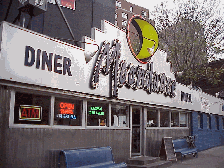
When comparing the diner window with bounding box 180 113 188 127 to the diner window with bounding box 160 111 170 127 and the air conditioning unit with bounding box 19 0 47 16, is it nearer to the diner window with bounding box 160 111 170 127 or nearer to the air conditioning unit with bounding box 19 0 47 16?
the diner window with bounding box 160 111 170 127

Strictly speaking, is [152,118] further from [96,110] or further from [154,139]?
[96,110]

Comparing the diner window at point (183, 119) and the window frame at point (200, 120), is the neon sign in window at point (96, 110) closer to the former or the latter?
the diner window at point (183, 119)

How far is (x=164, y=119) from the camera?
1333cm

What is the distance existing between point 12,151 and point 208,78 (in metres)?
19.7

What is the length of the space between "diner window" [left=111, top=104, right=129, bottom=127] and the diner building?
38mm

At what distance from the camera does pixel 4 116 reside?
19.1 feet

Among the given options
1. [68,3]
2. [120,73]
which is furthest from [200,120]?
[68,3]

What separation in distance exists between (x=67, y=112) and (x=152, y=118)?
18.5 feet

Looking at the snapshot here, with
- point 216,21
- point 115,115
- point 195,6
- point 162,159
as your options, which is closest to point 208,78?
point 216,21

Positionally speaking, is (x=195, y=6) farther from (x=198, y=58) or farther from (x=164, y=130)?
(x=164, y=130)

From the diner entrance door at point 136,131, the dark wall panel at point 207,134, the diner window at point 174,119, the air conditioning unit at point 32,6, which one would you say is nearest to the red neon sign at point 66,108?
the air conditioning unit at point 32,6

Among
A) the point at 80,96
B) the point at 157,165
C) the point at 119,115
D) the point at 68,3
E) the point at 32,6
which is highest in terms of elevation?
the point at 68,3

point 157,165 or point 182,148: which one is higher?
point 182,148

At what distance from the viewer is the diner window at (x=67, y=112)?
7.40 meters
